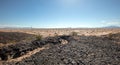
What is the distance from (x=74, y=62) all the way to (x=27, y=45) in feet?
41.5

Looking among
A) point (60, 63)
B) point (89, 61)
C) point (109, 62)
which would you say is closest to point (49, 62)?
point (60, 63)

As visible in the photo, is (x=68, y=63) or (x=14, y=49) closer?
(x=68, y=63)

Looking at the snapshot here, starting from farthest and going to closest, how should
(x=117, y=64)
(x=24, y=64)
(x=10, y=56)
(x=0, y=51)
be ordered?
(x=0, y=51) < (x=10, y=56) < (x=24, y=64) < (x=117, y=64)

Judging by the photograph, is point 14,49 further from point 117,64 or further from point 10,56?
point 117,64

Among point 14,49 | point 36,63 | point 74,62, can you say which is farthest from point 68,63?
point 14,49

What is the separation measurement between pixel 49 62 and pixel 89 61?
4.10 m

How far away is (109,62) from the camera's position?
13969mm

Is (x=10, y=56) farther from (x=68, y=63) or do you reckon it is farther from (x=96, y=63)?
(x=96, y=63)

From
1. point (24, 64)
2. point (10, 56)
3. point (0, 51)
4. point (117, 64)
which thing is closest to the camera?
point (117, 64)

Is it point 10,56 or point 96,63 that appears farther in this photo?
point 10,56

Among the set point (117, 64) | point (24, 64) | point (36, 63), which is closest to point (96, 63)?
point (117, 64)

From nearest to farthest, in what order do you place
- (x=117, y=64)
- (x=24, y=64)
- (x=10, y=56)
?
(x=117, y=64) → (x=24, y=64) → (x=10, y=56)

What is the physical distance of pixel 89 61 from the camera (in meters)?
14.4

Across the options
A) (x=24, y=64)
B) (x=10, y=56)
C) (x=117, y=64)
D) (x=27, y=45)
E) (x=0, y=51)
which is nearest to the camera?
(x=117, y=64)
